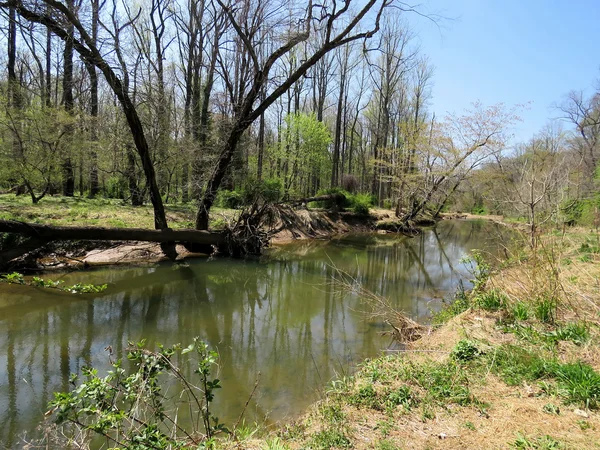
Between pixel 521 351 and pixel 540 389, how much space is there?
2.25ft

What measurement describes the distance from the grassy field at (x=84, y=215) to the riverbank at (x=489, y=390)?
10.3 meters

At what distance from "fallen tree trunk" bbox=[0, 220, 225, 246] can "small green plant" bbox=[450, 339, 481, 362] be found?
368 inches

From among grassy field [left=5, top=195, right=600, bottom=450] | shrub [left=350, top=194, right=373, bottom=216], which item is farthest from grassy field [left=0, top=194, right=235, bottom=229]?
shrub [left=350, top=194, right=373, bottom=216]

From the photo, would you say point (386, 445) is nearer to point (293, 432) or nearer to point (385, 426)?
point (385, 426)

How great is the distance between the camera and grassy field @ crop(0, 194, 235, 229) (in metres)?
11.4

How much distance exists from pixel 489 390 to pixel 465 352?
2.55 feet

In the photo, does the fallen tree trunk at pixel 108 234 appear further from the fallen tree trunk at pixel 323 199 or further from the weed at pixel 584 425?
the weed at pixel 584 425

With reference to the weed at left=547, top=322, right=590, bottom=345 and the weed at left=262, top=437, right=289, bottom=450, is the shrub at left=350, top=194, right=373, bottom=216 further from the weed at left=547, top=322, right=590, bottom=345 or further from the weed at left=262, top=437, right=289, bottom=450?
the weed at left=262, top=437, right=289, bottom=450

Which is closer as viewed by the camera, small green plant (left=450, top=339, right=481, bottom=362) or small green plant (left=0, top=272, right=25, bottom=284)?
small green plant (left=450, top=339, right=481, bottom=362)

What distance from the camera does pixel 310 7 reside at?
39.4 feet

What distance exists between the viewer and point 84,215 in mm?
12562

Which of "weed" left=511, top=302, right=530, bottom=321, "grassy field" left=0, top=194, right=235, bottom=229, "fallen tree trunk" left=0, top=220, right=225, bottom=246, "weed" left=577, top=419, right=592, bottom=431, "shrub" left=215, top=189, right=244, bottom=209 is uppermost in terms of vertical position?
"shrub" left=215, top=189, right=244, bottom=209

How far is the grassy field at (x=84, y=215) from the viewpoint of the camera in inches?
449

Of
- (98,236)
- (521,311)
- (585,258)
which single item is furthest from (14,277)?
(585,258)
